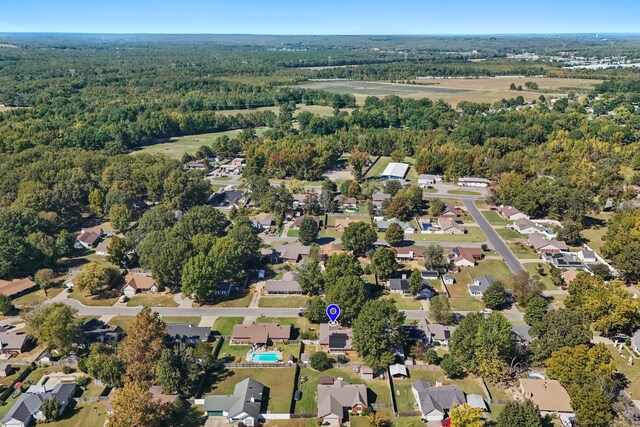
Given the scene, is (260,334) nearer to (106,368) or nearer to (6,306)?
(106,368)

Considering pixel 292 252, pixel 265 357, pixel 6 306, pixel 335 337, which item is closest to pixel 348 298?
pixel 335 337

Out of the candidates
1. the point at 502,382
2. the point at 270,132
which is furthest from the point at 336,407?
the point at 270,132

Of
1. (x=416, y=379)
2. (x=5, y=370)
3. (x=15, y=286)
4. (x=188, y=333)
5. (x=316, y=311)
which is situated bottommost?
(x=5, y=370)

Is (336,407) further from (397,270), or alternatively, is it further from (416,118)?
(416,118)

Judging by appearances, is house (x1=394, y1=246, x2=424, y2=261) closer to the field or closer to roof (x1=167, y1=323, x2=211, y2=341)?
roof (x1=167, y1=323, x2=211, y2=341)

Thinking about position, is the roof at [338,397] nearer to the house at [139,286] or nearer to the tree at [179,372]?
the tree at [179,372]

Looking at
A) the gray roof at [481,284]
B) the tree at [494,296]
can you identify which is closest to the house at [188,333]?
the tree at [494,296]

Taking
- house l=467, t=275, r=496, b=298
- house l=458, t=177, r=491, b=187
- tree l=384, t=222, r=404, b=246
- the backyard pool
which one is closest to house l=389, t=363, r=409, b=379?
the backyard pool
